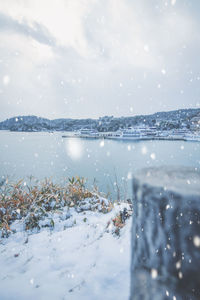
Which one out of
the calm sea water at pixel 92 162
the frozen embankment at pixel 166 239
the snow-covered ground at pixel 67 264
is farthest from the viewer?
the calm sea water at pixel 92 162

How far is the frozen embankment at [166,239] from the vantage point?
72cm

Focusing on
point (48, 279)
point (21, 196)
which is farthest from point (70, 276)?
point (21, 196)

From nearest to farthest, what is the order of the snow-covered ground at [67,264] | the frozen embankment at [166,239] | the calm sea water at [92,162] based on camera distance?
the frozen embankment at [166,239] < the snow-covered ground at [67,264] < the calm sea water at [92,162]

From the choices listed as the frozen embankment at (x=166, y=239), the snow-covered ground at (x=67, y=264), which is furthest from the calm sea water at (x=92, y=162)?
the frozen embankment at (x=166, y=239)

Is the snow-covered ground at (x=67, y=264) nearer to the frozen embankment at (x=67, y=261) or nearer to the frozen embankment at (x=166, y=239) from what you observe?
the frozen embankment at (x=67, y=261)

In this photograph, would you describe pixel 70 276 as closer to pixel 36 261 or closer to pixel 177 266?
pixel 36 261

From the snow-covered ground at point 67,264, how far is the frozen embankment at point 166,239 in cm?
121

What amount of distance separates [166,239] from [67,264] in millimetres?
1951

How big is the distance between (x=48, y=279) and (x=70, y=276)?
0.26 m

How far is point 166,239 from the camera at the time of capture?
0.81m

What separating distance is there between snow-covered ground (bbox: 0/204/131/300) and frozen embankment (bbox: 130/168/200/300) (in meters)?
1.21

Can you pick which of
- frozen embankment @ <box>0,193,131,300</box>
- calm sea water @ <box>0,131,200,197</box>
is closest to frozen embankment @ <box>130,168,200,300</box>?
frozen embankment @ <box>0,193,131,300</box>

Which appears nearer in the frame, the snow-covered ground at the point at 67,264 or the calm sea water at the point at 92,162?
the snow-covered ground at the point at 67,264

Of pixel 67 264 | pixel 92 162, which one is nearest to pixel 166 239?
pixel 67 264
